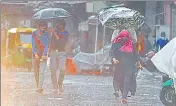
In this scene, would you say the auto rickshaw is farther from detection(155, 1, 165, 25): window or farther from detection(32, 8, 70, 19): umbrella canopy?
detection(155, 1, 165, 25): window

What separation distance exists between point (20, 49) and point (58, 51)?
0.41 metres

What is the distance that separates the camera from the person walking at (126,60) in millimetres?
6625

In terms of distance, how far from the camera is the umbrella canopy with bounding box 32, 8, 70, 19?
21.5 feet

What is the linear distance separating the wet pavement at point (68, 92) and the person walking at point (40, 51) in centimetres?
6

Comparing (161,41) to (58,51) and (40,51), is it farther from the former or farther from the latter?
(40,51)

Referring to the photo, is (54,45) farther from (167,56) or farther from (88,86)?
(167,56)

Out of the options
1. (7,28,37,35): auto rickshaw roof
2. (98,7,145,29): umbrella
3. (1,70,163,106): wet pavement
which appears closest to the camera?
(98,7,145,29): umbrella

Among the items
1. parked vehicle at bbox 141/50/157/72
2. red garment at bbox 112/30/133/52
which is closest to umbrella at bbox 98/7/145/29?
red garment at bbox 112/30/133/52

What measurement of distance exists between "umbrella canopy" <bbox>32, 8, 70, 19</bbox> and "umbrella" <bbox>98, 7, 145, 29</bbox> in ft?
1.18

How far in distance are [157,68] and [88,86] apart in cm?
70

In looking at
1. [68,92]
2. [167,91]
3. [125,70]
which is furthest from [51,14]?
[167,91]

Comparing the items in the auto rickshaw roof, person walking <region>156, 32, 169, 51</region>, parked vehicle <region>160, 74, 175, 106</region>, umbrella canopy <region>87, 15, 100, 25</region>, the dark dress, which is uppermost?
umbrella canopy <region>87, 15, 100, 25</region>

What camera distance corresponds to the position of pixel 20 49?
22.5 feet

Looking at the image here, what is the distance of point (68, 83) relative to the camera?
6809 mm
